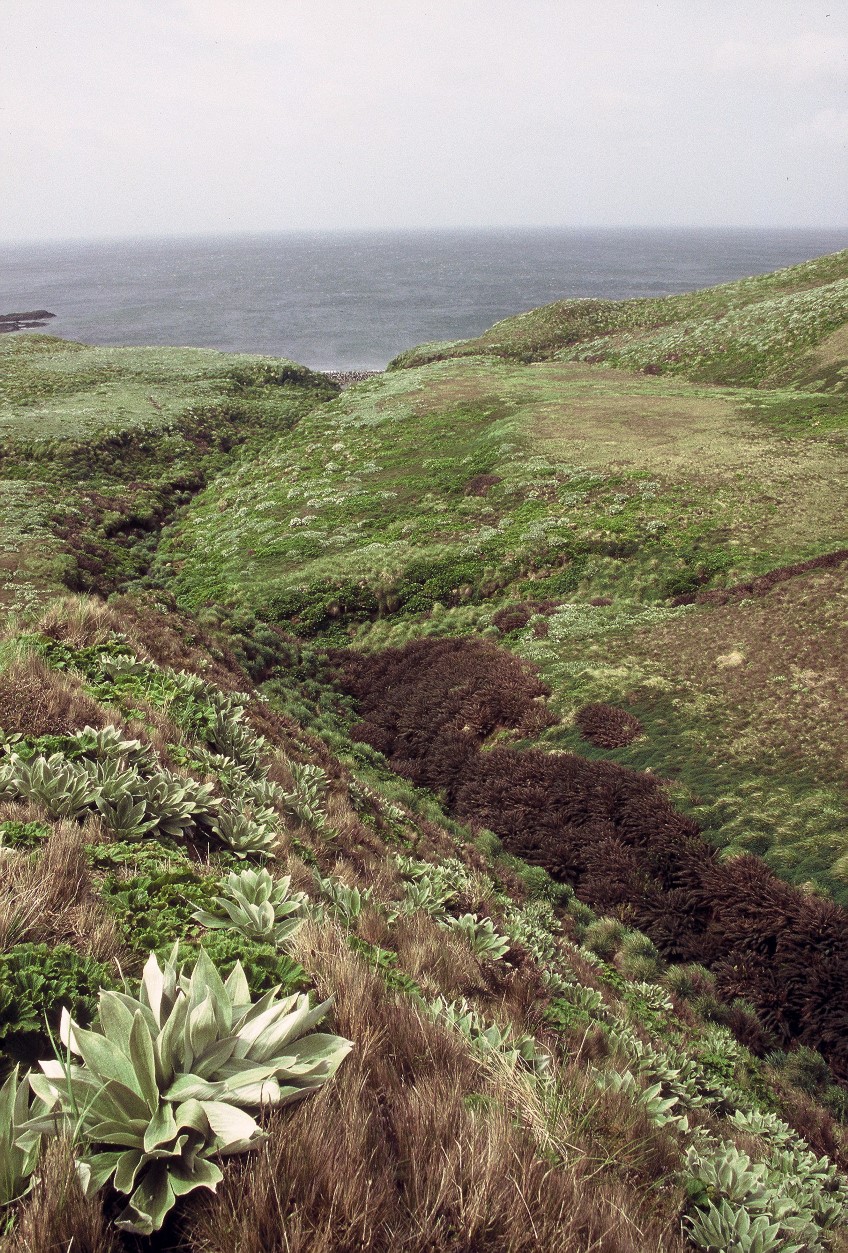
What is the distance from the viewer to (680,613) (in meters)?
17.0

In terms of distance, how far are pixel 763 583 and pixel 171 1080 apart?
1866cm

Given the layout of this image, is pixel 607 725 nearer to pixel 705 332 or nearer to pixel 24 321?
pixel 705 332

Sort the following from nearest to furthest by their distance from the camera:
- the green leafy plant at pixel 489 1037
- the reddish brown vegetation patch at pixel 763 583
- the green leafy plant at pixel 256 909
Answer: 1. the green leafy plant at pixel 489 1037
2. the green leafy plant at pixel 256 909
3. the reddish brown vegetation patch at pixel 763 583

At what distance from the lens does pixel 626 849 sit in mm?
10258

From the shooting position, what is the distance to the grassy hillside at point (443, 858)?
1.82 m

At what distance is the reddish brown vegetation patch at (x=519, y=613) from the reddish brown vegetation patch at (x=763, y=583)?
3.68 meters

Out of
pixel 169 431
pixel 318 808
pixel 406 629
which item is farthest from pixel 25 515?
pixel 318 808

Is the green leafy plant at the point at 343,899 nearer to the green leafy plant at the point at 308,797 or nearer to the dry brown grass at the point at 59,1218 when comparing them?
the green leafy plant at the point at 308,797

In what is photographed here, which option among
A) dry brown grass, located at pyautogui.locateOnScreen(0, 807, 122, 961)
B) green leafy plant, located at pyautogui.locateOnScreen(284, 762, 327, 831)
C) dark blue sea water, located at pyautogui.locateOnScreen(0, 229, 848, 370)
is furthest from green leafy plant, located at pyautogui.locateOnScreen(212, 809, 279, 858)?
dark blue sea water, located at pyautogui.locateOnScreen(0, 229, 848, 370)

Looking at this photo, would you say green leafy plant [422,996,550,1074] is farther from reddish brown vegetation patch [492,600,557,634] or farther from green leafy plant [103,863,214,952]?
reddish brown vegetation patch [492,600,557,634]

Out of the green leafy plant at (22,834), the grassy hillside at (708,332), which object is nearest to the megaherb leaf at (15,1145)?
the green leafy plant at (22,834)

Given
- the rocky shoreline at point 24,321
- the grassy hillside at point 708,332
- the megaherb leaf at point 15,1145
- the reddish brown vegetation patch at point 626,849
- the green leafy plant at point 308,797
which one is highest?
the rocky shoreline at point 24,321

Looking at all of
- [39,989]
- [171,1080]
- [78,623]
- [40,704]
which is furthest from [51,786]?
[78,623]

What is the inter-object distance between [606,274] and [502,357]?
463 ft
